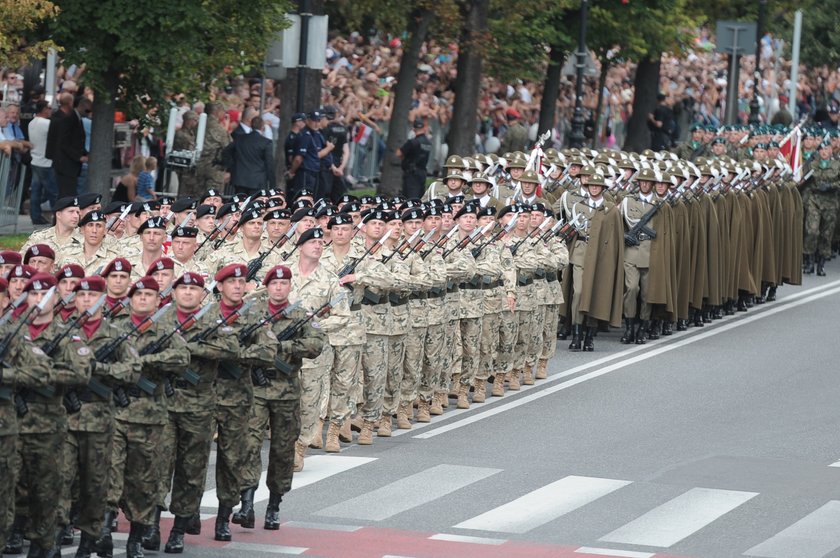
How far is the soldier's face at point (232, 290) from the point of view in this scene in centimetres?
1383

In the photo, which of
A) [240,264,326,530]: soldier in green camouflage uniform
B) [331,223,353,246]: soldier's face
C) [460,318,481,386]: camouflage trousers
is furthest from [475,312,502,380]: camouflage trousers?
[240,264,326,530]: soldier in green camouflage uniform

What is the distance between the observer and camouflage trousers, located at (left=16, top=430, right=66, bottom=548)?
39.9 ft

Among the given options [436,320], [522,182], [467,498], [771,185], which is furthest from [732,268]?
[467,498]

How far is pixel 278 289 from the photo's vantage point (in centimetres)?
1445

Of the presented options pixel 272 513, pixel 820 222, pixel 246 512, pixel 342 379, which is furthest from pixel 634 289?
pixel 246 512

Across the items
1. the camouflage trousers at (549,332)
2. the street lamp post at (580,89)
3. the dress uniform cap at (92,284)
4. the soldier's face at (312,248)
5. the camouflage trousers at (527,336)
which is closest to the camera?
the dress uniform cap at (92,284)

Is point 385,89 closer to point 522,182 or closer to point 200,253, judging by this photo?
point 522,182

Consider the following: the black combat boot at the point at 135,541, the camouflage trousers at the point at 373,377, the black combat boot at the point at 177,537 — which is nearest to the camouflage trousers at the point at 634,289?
the camouflage trousers at the point at 373,377

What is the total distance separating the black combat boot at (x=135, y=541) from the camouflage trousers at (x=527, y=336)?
Result: 8191 millimetres

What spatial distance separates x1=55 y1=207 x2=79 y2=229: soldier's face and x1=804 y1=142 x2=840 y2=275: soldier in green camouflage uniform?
17.0 meters

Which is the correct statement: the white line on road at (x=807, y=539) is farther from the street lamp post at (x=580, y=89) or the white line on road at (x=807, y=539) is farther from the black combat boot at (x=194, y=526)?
the street lamp post at (x=580, y=89)

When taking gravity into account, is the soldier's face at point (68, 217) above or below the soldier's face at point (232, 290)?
above

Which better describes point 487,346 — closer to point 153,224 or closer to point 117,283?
point 153,224

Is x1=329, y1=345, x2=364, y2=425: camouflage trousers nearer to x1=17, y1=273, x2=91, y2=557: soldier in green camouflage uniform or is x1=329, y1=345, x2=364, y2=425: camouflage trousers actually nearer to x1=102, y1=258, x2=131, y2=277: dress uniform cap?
x1=102, y1=258, x2=131, y2=277: dress uniform cap
